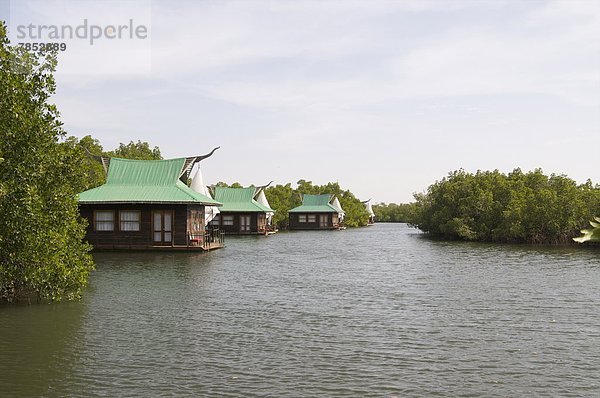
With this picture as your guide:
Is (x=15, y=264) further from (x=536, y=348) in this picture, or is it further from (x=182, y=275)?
(x=536, y=348)

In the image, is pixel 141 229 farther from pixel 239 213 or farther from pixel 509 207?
pixel 509 207

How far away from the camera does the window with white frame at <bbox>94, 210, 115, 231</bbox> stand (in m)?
40.4

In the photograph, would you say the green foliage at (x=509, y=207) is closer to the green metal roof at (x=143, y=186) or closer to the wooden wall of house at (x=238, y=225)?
the wooden wall of house at (x=238, y=225)

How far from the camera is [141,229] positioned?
40188 millimetres

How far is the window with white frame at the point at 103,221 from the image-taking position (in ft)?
132

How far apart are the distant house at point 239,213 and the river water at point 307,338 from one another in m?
46.9

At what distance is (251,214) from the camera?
75.1 m

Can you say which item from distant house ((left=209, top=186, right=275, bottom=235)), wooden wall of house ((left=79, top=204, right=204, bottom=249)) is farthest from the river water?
distant house ((left=209, top=186, right=275, bottom=235))

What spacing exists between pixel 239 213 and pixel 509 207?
32.9 meters

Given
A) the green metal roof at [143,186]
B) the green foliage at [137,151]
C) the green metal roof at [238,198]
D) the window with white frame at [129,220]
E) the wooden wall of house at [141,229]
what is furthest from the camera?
the green foliage at [137,151]


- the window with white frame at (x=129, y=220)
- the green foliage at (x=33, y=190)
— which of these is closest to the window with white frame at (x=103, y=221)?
the window with white frame at (x=129, y=220)

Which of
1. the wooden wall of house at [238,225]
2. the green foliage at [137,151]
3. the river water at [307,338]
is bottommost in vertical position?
the river water at [307,338]

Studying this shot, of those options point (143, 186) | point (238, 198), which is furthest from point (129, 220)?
point (238, 198)

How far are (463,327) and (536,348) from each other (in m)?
2.54
